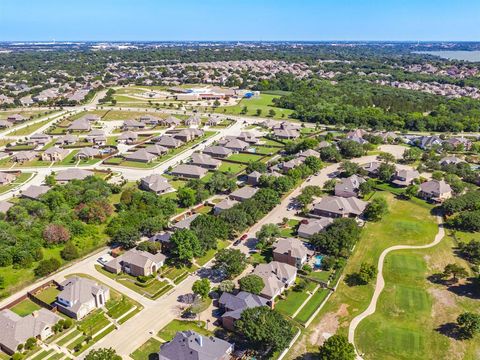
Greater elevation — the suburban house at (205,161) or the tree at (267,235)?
the suburban house at (205,161)

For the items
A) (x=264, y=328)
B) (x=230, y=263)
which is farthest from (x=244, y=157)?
(x=264, y=328)

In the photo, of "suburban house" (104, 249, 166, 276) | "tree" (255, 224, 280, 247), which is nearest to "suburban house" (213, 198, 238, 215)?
"tree" (255, 224, 280, 247)

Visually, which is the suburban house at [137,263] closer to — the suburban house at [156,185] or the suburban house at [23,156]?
the suburban house at [156,185]

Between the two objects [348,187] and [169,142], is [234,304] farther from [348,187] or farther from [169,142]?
[169,142]

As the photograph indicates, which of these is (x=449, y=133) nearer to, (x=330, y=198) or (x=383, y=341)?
(x=330, y=198)

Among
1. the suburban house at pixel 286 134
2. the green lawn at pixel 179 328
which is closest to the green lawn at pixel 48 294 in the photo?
the green lawn at pixel 179 328

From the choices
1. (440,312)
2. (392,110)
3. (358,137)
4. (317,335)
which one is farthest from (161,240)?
(392,110)

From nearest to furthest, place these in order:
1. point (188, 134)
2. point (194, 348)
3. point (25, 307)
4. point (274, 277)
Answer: point (194, 348)
point (25, 307)
point (274, 277)
point (188, 134)
